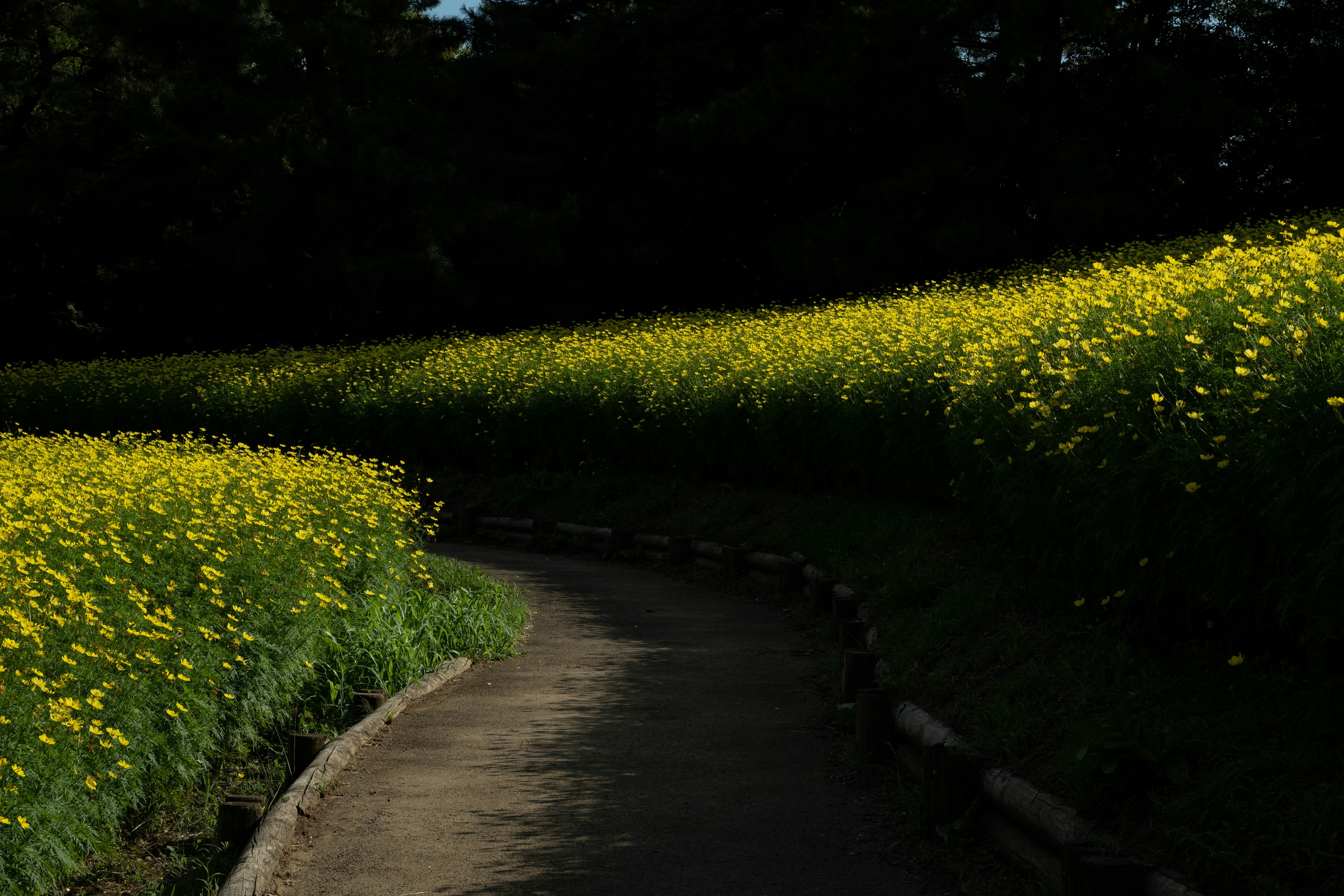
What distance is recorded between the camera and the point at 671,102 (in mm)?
26656

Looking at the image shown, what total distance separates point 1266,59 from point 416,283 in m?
18.8

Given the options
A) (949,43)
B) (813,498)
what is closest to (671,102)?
(949,43)

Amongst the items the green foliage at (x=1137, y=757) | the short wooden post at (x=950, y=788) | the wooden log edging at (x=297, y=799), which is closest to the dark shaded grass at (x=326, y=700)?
the wooden log edging at (x=297, y=799)

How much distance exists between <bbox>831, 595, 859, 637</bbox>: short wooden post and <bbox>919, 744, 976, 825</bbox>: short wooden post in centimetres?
290

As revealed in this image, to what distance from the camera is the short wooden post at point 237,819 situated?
186 inches

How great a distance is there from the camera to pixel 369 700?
6469mm

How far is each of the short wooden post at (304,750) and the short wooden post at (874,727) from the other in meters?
2.67

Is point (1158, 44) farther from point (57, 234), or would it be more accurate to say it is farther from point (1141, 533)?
point (57, 234)

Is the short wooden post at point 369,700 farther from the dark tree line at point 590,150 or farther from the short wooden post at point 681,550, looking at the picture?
the dark tree line at point 590,150

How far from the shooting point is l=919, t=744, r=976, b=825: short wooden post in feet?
Answer: 15.3

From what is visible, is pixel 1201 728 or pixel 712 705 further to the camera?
pixel 712 705

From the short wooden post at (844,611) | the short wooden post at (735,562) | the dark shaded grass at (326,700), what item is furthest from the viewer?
the short wooden post at (735,562)

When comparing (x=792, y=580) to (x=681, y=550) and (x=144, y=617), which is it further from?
(x=144, y=617)

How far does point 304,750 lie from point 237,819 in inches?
32.4
